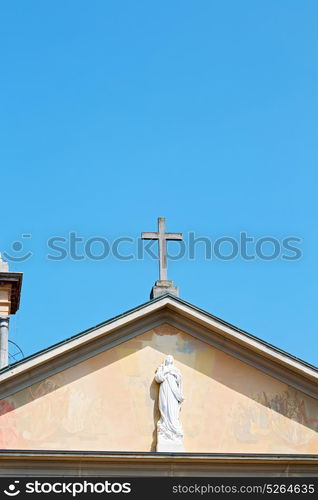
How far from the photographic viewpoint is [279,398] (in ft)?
69.5

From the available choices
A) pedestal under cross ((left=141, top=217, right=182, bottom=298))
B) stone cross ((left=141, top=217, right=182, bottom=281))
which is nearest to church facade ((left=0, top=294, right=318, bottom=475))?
pedestal under cross ((left=141, top=217, right=182, bottom=298))

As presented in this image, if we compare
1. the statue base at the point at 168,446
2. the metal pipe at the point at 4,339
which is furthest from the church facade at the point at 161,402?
the metal pipe at the point at 4,339

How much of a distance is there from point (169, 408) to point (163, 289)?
236 centimetres

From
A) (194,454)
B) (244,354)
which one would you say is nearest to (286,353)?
(244,354)

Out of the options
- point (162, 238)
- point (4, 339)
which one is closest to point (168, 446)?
point (162, 238)

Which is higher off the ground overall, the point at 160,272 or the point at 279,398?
the point at 160,272

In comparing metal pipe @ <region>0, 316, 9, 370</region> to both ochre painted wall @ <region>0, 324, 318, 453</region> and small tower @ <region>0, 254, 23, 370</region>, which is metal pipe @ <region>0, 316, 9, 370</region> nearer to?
small tower @ <region>0, 254, 23, 370</region>

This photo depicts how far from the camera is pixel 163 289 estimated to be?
70.4 ft

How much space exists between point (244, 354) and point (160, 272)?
7.38ft
